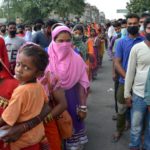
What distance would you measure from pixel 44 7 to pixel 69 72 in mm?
37483

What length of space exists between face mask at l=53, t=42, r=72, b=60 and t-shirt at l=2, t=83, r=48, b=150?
1.17 m

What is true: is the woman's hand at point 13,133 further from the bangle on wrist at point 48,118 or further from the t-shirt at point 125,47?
the t-shirt at point 125,47

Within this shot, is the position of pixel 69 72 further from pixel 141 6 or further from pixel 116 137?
pixel 141 6

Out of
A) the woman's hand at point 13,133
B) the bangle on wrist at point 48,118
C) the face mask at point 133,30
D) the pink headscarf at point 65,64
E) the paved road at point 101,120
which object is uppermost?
the face mask at point 133,30

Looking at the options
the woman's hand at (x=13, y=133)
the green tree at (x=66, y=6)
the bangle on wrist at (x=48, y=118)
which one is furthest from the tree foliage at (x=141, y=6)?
the woman's hand at (x=13, y=133)

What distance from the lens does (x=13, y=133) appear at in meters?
2.17

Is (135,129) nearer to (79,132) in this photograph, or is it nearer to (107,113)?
(79,132)

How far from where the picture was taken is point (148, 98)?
12.2 feet

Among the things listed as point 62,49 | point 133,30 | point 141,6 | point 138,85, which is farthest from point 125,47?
point 141,6

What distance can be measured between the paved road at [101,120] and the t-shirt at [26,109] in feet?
8.76

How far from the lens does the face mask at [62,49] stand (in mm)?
3412

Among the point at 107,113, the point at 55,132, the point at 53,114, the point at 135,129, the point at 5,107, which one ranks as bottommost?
the point at 107,113

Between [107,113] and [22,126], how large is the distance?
462 cm

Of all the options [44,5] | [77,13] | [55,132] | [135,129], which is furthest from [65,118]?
[44,5]
